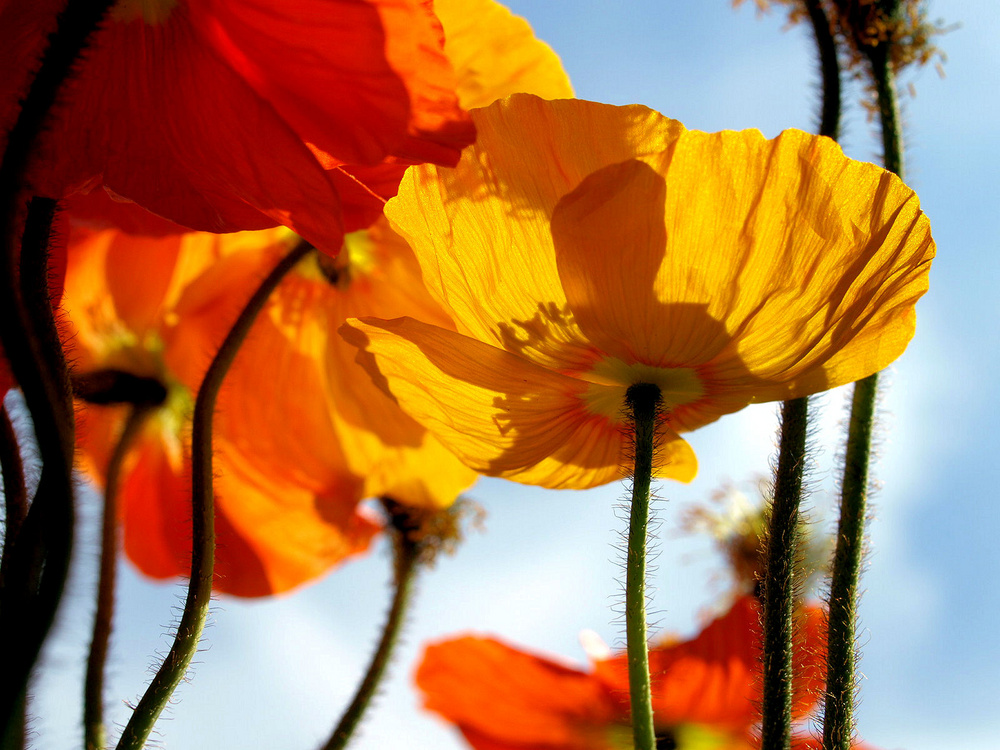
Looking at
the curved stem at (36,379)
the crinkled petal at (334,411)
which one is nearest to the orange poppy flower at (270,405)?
the crinkled petal at (334,411)

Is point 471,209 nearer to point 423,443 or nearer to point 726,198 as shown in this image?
point 726,198

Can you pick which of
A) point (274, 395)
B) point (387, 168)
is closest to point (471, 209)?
point (387, 168)

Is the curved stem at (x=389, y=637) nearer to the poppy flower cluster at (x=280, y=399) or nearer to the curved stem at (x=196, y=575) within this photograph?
the poppy flower cluster at (x=280, y=399)

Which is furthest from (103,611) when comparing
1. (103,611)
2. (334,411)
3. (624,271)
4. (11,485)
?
(624,271)

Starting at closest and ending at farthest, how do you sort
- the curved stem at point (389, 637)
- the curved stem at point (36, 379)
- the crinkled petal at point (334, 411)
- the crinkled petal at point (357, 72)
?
the curved stem at point (36, 379) → the crinkled petal at point (357, 72) → the curved stem at point (389, 637) → the crinkled petal at point (334, 411)

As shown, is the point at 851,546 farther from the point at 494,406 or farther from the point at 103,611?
the point at 103,611

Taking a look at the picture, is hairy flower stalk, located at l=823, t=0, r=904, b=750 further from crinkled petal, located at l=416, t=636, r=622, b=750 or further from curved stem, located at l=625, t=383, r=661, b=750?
crinkled petal, located at l=416, t=636, r=622, b=750

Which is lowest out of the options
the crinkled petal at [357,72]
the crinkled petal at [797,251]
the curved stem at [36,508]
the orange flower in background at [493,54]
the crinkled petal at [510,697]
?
the curved stem at [36,508]
